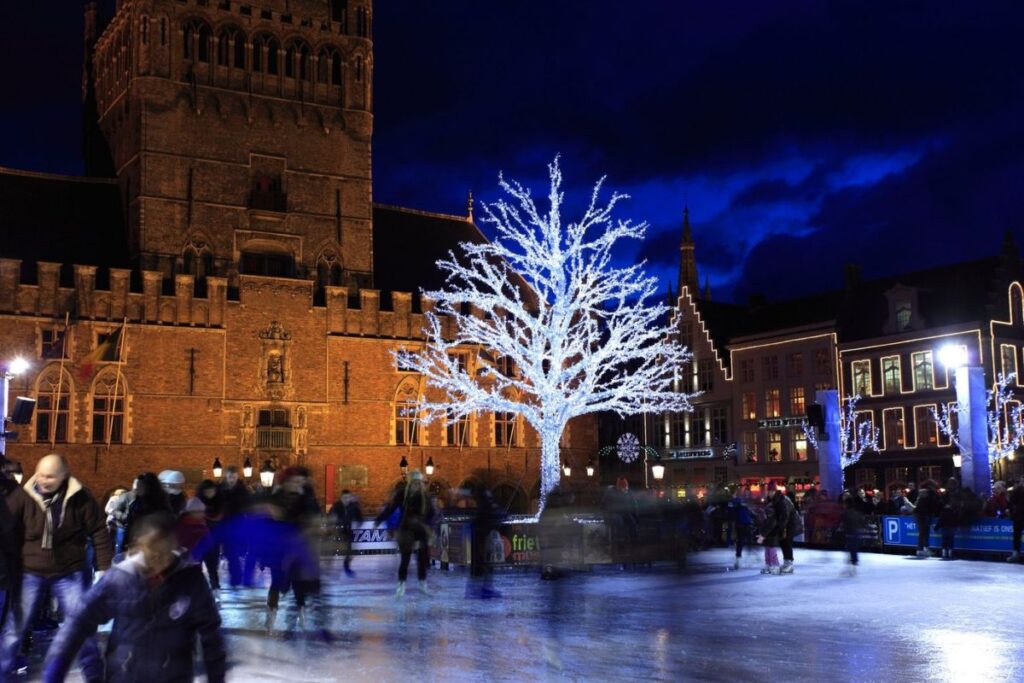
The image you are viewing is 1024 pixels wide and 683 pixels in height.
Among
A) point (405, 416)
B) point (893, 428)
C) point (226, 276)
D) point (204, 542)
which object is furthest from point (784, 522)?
point (893, 428)

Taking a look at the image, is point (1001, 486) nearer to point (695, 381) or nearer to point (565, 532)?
point (565, 532)

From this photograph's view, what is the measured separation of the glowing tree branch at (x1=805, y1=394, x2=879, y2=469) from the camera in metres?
49.8

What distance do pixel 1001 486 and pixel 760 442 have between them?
91.4ft

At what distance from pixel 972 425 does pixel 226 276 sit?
2575 centimetres

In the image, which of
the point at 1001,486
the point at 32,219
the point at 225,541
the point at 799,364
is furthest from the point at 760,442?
the point at 225,541

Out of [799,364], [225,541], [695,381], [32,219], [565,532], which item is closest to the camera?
[225,541]

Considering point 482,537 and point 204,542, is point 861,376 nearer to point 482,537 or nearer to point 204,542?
point 482,537

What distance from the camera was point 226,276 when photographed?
136 feet

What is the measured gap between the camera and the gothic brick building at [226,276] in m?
38.2

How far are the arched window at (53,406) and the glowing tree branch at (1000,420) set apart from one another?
31859 millimetres

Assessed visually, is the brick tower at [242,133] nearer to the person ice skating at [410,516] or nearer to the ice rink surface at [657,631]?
the ice rink surface at [657,631]

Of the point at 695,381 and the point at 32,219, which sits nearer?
the point at 32,219

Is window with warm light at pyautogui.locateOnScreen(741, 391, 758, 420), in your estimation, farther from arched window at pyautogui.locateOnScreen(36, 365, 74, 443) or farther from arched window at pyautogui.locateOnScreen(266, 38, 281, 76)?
arched window at pyautogui.locateOnScreen(36, 365, 74, 443)

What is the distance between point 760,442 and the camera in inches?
2175
